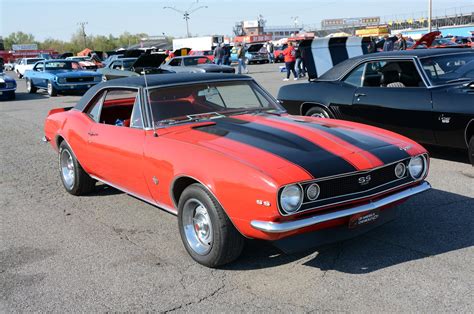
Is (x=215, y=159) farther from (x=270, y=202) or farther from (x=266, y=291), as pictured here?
(x=266, y=291)

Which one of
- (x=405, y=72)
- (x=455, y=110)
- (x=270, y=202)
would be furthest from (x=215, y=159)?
(x=405, y=72)

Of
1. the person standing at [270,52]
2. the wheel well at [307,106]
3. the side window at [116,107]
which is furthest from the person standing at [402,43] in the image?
the person standing at [270,52]

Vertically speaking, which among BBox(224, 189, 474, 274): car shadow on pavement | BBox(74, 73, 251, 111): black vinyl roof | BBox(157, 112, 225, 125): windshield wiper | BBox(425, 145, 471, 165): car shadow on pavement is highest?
BBox(74, 73, 251, 111): black vinyl roof

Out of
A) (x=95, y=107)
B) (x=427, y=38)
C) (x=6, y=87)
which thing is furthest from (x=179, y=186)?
(x=6, y=87)

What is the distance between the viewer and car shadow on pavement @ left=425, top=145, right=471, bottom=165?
660 cm

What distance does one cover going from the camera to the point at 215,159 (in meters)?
3.53

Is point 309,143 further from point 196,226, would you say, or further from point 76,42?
point 76,42

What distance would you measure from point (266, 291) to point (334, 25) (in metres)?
122

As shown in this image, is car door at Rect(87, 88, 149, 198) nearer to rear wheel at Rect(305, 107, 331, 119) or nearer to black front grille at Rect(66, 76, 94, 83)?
rear wheel at Rect(305, 107, 331, 119)

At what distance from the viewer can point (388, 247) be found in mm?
3910

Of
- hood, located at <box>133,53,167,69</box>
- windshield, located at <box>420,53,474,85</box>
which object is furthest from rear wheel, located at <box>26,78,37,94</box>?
windshield, located at <box>420,53,474,85</box>

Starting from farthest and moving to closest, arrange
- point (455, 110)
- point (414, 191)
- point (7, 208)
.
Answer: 1. point (455, 110)
2. point (7, 208)
3. point (414, 191)

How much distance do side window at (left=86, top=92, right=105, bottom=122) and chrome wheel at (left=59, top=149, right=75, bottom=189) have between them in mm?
634

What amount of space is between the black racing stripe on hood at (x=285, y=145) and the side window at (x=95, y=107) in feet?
5.12
